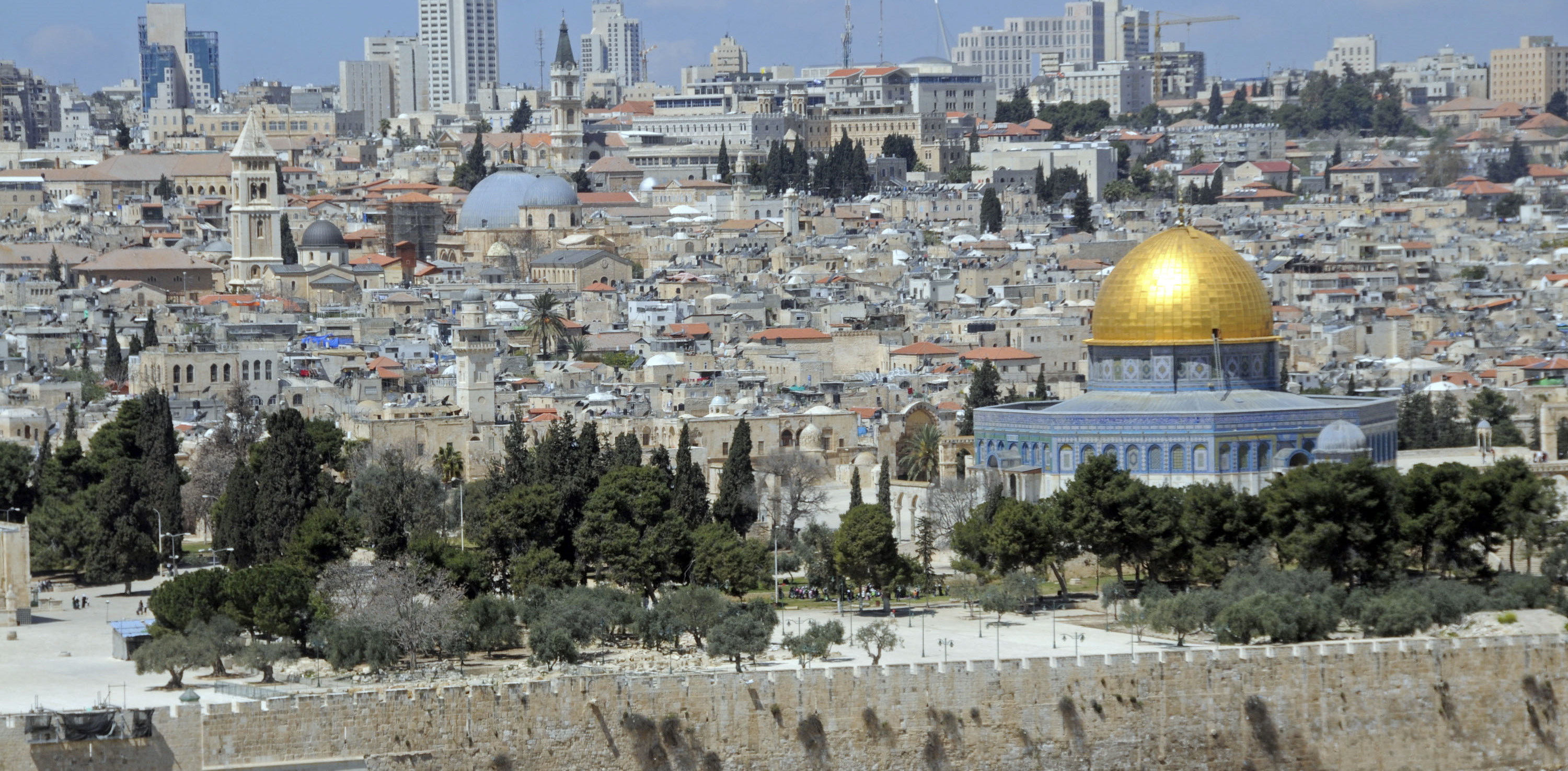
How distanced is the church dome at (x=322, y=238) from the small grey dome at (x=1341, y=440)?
57.1 metres

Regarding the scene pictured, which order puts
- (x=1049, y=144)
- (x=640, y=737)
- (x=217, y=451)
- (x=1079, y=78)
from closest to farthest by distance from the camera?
1. (x=640, y=737)
2. (x=217, y=451)
3. (x=1049, y=144)
4. (x=1079, y=78)

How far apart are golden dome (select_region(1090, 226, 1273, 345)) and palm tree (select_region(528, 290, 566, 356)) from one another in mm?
28982

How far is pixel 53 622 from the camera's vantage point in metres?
38.2

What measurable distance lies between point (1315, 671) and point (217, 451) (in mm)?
24491

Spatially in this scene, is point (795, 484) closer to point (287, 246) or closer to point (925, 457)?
point (925, 457)

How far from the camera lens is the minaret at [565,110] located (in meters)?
123

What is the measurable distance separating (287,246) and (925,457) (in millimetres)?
46288

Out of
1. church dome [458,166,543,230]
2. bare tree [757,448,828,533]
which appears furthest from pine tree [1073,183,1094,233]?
bare tree [757,448,828,533]

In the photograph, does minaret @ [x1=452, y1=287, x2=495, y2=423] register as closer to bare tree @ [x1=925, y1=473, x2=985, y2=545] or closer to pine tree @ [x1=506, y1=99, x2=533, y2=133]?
bare tree @ [x1=925, y1=473, x2=985, y2=545]

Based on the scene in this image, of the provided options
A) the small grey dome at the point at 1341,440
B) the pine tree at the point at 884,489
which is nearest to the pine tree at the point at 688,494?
the pine tree at the point at 884,489

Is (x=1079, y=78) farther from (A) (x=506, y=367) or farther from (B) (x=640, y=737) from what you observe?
(B) (x=640, y=737)

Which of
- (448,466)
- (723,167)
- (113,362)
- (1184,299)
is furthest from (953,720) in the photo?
(723,167)

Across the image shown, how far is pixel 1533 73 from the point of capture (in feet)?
560

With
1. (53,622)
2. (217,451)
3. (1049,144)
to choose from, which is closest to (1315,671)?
(53,622)
